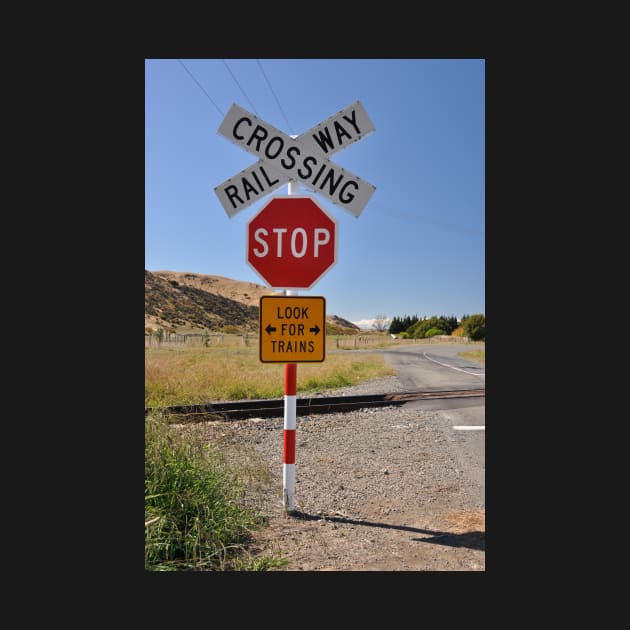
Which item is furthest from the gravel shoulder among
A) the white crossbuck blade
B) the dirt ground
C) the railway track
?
the white crossbuck blade

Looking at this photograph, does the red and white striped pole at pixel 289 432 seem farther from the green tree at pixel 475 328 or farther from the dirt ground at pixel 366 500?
the green tree at pixel 475 328

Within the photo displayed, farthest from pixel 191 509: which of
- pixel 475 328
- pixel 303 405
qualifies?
pixel 475 328

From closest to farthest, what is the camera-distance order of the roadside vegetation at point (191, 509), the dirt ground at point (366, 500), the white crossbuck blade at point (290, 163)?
the roadside vegetation at point (191, 509) → the dirt ground at point (366, 500) → the white crossbuck blade at point (290, 163)

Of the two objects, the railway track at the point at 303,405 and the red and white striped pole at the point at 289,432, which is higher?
the red and white striped pole at the point at 289,432

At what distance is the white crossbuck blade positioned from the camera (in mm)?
3961

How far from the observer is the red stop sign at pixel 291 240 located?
3830 mm

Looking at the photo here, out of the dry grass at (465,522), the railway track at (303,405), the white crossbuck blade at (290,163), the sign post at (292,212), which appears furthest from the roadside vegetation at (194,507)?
the white crossbuck blade at (290,163)

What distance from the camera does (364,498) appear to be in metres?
4.66

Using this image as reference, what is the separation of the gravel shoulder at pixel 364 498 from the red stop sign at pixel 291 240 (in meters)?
2.12

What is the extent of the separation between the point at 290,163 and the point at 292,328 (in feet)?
4.91

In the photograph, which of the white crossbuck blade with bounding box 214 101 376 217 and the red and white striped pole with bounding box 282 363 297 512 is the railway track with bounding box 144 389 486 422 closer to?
the red and white striped pole with bounding box 282 363 297 512

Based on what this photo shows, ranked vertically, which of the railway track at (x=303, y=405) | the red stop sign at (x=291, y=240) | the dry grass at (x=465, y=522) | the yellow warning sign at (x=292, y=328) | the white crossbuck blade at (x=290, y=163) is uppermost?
the white crossbuck blade at (x=290, y=163)

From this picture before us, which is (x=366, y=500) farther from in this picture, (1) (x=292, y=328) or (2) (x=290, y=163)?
(2) (x=290, y=163)

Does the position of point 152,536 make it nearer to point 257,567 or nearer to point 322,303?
point 257,567
